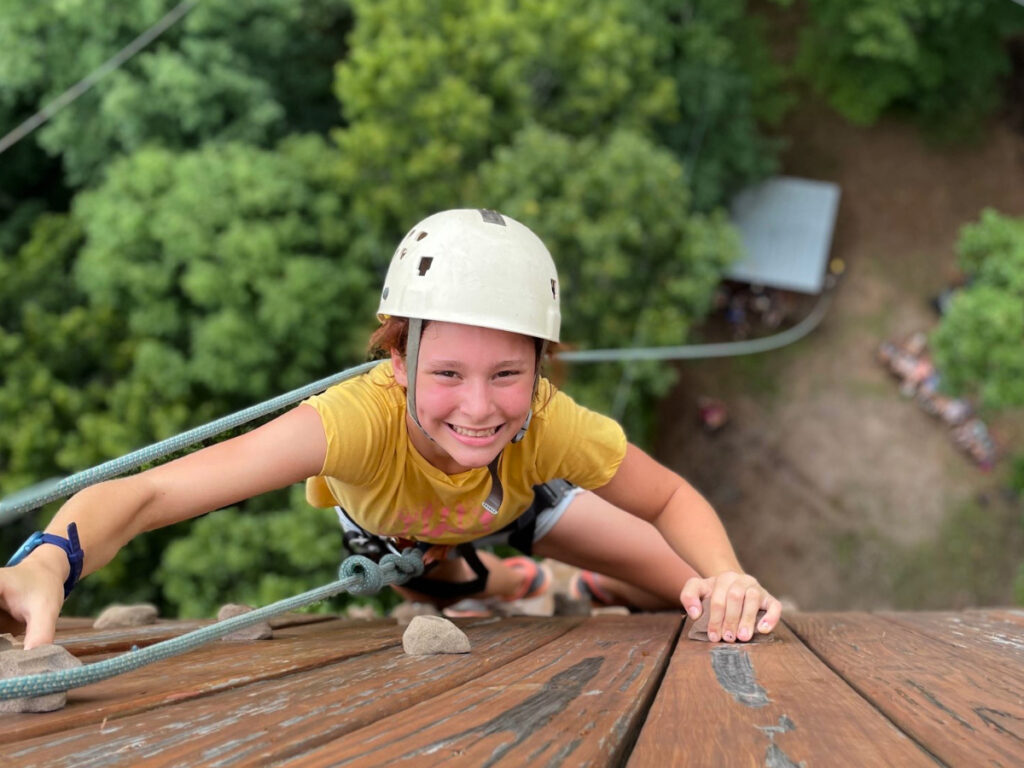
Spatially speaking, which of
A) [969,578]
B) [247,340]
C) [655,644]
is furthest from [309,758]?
[969,578]

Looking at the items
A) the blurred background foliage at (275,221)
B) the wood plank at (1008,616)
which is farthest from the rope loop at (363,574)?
the blurred background foliage at (275,221)

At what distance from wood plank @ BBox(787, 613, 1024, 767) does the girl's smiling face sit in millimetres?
791

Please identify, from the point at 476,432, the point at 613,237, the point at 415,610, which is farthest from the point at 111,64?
the point at 476,432

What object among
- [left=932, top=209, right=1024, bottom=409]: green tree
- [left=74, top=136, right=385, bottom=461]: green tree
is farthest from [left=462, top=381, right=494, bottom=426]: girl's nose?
[left=74, top=136, right=385, bottom=461]: green tree

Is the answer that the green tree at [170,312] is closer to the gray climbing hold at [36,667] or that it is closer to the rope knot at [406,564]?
the rope knot at [406,564]

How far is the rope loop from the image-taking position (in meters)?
2.30

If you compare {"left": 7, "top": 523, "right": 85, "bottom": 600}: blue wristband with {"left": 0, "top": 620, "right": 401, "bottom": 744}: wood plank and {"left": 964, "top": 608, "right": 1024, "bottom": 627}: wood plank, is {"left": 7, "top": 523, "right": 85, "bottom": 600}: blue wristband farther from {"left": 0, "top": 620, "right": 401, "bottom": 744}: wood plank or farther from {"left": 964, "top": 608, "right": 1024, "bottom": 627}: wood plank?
{"left": 964, "top": 608, "right": 1024, "bottom": 627}: wood plank

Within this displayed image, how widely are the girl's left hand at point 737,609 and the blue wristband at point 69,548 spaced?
1.23 meters

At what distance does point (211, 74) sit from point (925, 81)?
14517 millimetres

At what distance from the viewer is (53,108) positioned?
666 inches

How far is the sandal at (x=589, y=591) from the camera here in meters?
4.25

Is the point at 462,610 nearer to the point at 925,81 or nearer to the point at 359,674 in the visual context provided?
the point at 359,674

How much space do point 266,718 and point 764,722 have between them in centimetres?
62

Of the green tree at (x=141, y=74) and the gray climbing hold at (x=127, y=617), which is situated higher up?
the green tree at (x=141, y=74)
